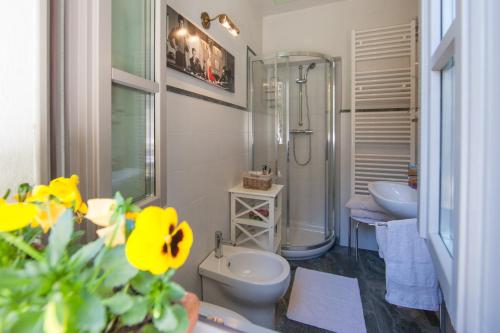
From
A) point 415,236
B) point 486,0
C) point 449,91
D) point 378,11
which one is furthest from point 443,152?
point 378,11

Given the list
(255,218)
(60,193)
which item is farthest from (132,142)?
(255,218)

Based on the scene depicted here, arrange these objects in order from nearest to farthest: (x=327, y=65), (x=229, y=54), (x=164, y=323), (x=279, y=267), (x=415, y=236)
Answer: (x=164, y=323) → (x=415, y=236) → (x=279, y=267) → (x=229, y=54) → (x=327, y=65)

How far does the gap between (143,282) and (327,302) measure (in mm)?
2053

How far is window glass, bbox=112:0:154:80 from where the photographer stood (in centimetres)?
80

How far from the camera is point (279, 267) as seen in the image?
5.85ft

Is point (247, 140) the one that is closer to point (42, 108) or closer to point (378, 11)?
point (378, 11)

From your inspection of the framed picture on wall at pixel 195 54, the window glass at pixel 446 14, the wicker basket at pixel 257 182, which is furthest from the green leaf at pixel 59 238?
the wicker basket at pixel 257 182

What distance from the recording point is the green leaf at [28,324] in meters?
0.22

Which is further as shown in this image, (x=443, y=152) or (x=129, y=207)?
(x=443, y=152)

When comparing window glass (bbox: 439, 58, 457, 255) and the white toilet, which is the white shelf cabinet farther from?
window glass (bbox: 439, 58, 457, 255)

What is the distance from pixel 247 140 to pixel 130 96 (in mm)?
1816

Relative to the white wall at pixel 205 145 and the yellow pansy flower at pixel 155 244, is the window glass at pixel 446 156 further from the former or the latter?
the white wall at pixel 205 145

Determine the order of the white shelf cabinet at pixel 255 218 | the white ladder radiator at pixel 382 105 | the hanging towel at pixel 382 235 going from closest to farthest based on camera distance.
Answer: the hanging towel at pixel 382 235 < the white shelf cabinet at pixel 255 218 < the white ladder radiator at pixel 382 105

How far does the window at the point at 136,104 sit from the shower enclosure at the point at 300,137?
181cm
